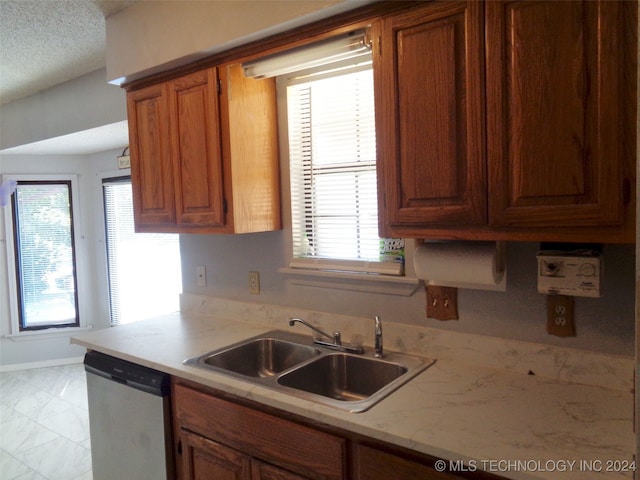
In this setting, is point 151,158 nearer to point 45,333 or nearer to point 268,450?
point 268,450

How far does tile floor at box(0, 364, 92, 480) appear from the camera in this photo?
289cm

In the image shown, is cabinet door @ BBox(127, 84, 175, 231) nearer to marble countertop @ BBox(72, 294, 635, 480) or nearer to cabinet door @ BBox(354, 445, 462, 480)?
marble countertop @ BBox(72, 294, 635, 480)

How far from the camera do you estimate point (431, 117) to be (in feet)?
4.75

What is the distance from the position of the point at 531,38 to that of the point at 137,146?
6.19 feet

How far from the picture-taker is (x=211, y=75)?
6.64ft

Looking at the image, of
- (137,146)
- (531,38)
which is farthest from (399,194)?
(137,146)

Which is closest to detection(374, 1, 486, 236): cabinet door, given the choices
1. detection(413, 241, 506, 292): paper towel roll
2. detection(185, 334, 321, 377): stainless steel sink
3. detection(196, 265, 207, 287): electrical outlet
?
detection(413, 241, 506, 292): paper towel roll

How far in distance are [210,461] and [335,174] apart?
130 cm

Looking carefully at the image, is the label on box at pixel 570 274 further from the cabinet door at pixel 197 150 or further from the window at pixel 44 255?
the window at pixel 44 255

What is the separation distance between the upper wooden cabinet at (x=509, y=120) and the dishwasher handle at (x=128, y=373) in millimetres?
1117

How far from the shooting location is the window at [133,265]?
4.38 metres

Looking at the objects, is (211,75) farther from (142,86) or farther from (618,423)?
(618,423)

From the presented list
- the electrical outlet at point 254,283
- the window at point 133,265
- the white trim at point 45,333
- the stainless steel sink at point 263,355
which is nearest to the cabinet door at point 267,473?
the stainless steel sink at point 263,355

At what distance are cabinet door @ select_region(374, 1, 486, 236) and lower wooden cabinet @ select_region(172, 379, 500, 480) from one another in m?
0.69
